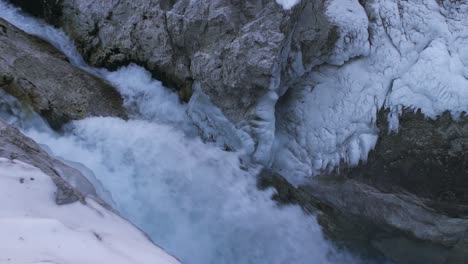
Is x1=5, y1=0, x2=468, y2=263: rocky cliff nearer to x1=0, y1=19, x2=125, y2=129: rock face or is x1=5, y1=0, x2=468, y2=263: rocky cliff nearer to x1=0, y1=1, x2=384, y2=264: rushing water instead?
x1=0, y1=1, x2=384, y2=264: rushing water

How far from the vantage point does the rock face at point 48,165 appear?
276 cm

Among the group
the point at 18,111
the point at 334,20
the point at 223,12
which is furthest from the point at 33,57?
the point at 334,20

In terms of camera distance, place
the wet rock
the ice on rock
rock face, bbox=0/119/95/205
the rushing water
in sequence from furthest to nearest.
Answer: the wet rock → the ice on rock → the rushing water → rock face, bbox=0/119/95/205

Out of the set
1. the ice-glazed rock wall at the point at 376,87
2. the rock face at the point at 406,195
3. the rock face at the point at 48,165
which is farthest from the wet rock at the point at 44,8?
the rock face at the point at 406,195

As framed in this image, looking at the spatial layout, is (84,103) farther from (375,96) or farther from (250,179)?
(375,96)

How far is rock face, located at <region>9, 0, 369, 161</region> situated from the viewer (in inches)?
165

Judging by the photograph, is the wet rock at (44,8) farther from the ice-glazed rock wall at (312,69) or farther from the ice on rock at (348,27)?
the ice on rock at (348,27)

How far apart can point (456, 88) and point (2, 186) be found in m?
3.33

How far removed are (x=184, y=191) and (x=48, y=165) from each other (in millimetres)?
1421

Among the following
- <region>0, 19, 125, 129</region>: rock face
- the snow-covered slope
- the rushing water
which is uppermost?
the snow-covered slope

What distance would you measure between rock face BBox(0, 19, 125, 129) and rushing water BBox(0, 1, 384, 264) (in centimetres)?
12

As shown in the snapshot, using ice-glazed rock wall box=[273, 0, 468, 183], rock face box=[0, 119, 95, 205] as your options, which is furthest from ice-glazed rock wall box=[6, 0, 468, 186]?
rock face box=[0, 119, 95, 205]

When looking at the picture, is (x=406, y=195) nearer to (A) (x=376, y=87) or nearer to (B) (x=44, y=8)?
(A) (x=376, y=87)

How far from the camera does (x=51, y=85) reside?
4.60m
